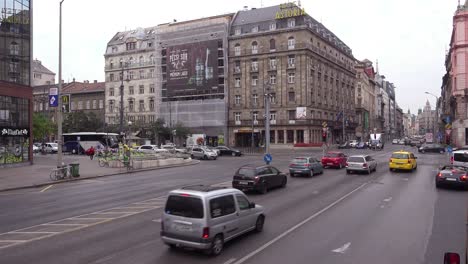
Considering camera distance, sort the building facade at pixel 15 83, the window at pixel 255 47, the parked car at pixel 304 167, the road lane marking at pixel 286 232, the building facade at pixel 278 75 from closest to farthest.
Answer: the road lane marking at pixel 286 232, the parked car at pixel 304 167, the building facade at pixel 15 83, the building facade at pixel 278 75, the window at pixel 255 47

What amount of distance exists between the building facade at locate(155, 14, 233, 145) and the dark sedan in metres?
58.8

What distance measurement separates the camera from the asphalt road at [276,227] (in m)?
10.2

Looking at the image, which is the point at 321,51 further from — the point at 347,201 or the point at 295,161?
the point at 347,201

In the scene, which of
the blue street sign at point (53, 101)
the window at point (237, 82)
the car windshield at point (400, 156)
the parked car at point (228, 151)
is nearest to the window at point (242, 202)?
the blue street sign at point (53, 101)

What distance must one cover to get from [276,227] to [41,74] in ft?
423

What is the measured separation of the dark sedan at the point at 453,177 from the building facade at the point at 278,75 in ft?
169

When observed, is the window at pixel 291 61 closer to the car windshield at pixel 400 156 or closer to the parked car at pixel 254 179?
the car windshield at pixel 400 156

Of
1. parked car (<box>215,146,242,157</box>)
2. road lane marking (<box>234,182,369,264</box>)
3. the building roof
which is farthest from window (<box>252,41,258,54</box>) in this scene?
the building roof

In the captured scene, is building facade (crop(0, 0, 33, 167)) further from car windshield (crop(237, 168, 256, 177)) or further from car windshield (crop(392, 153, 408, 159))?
car windshield (crop(392, 153, 408, 159))

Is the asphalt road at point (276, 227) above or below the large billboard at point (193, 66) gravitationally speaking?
below

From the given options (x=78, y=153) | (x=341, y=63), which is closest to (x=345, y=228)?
(x=78, y=153)

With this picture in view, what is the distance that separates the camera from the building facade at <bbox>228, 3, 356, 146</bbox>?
76.1m

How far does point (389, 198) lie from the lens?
1916 cm

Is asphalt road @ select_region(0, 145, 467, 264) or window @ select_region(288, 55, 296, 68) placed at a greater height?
window @ select_region(288, 55, 296, 68)
